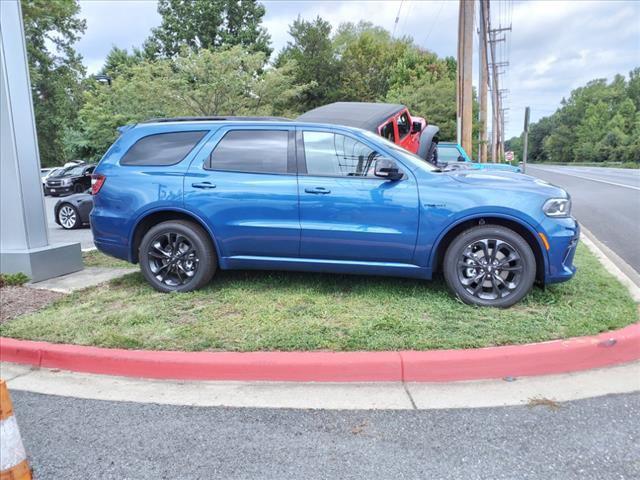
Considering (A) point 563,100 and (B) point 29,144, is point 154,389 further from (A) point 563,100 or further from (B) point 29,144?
(A) point 563,100

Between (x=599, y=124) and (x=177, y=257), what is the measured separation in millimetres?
103721

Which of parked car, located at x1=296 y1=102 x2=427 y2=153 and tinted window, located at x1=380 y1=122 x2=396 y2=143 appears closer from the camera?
parked car, located at x1=296 y1=102 x2=427 y2=153

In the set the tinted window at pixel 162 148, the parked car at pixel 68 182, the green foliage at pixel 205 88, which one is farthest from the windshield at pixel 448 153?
the parked car at pixel 68 182

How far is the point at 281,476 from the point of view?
2.45 meters

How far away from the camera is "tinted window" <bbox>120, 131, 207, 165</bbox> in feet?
16.6

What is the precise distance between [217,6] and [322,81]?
1275 cm

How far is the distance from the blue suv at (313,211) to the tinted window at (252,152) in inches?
0.4

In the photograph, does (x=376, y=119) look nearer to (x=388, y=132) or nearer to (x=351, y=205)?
(x=388, y=132)

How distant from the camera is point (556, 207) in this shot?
4297 mm

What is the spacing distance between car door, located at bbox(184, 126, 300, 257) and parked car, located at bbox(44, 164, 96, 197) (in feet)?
64.3

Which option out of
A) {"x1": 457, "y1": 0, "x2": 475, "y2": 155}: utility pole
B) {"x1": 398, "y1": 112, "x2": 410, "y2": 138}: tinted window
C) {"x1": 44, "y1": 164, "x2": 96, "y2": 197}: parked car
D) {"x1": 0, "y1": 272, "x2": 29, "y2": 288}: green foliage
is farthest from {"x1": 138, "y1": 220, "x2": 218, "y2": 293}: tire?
{"x1": 44, "y1": 164, "x2": 96, "y2": 197}: parked car

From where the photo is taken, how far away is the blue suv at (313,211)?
432 centimetres

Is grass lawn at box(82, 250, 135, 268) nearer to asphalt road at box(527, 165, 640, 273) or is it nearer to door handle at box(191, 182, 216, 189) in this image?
door handle at box(191, 182, 216, 189)

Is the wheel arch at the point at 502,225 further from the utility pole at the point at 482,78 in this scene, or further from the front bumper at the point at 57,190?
the front bumper at the point at 57,190
